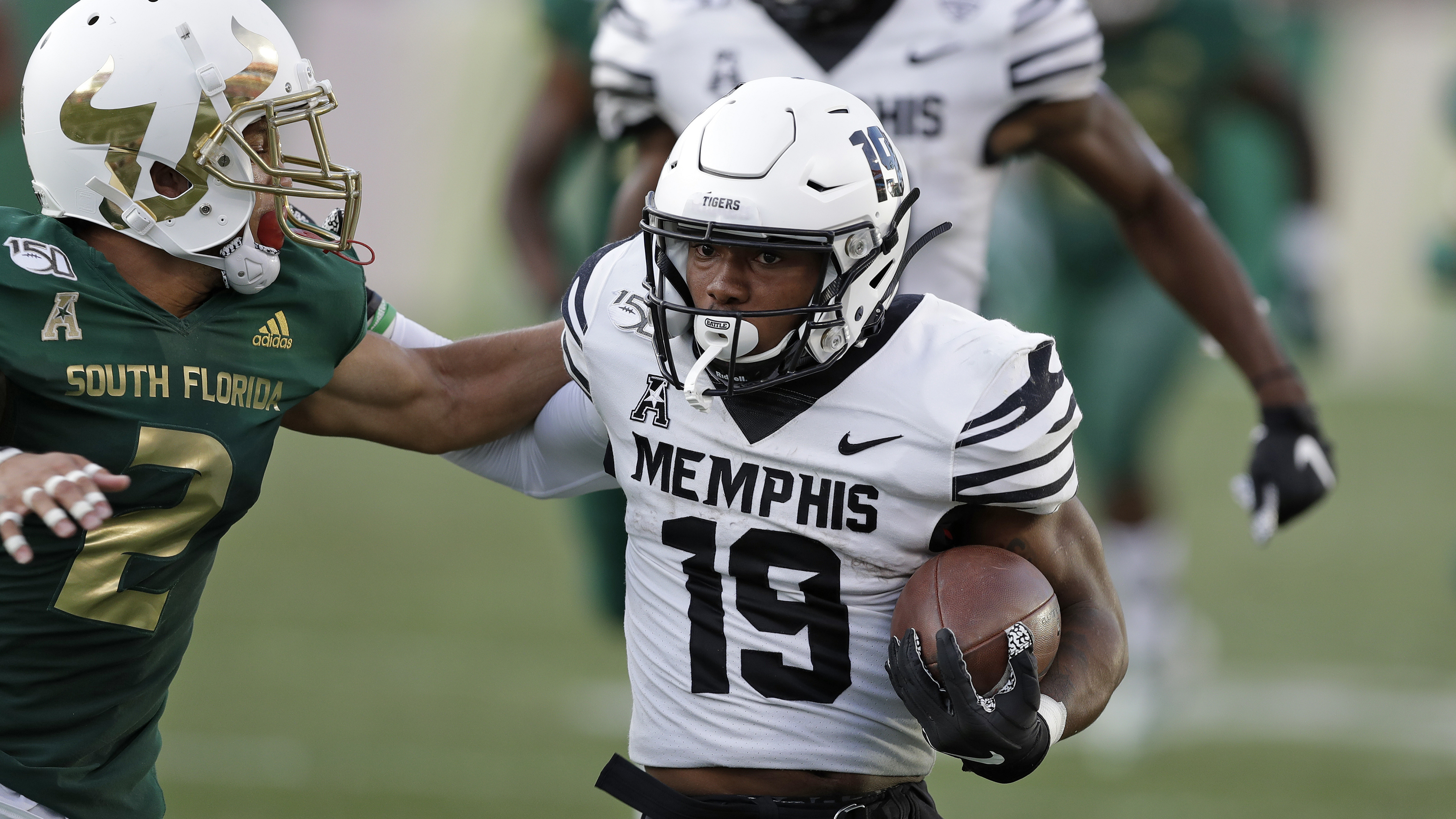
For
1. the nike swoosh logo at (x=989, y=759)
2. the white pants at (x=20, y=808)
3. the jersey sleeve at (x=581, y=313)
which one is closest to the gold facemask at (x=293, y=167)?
the jersey sleeve at (x=581, y=313)

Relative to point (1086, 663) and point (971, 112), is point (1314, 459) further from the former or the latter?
point (1086, 663)

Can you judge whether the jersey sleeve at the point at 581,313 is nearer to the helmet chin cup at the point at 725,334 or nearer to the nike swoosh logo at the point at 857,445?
the helmet chin cup at the point at 725,334

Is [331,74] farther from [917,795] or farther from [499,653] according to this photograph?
[917,795]

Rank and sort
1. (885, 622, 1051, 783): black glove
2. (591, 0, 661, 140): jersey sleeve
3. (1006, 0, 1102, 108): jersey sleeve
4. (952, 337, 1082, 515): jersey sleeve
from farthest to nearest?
(591, 0, 661, 140): jersey sleeve → (1006, 0, 1102, 108): jersey sleeve → (952, 337, 1082, 515): jersey sleeve → (885, 622, 1051, 783): black glove

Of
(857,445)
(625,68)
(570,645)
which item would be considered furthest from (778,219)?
(570,645)

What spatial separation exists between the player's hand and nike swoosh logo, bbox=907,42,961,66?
2.16 metres

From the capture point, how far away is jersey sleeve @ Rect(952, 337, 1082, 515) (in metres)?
2.35

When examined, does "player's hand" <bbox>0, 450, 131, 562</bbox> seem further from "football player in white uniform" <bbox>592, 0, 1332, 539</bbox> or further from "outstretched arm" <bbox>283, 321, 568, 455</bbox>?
"football player in white uniform" <bbox>592, 0, 1332, 539</bbox>

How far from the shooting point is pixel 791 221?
2412mm

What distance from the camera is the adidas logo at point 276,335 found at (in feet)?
8.50

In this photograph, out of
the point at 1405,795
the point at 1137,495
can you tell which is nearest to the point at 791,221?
the point at 1405,795

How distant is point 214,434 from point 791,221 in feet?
3.01

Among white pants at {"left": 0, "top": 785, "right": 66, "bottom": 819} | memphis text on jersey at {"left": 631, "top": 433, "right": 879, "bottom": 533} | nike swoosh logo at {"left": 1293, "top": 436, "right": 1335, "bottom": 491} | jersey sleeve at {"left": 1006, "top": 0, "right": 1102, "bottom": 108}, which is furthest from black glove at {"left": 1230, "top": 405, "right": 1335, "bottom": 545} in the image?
white pants at {"left": 0, "top": 785, "right": 66, "bottom": 819}

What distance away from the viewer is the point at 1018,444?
2334 mm
